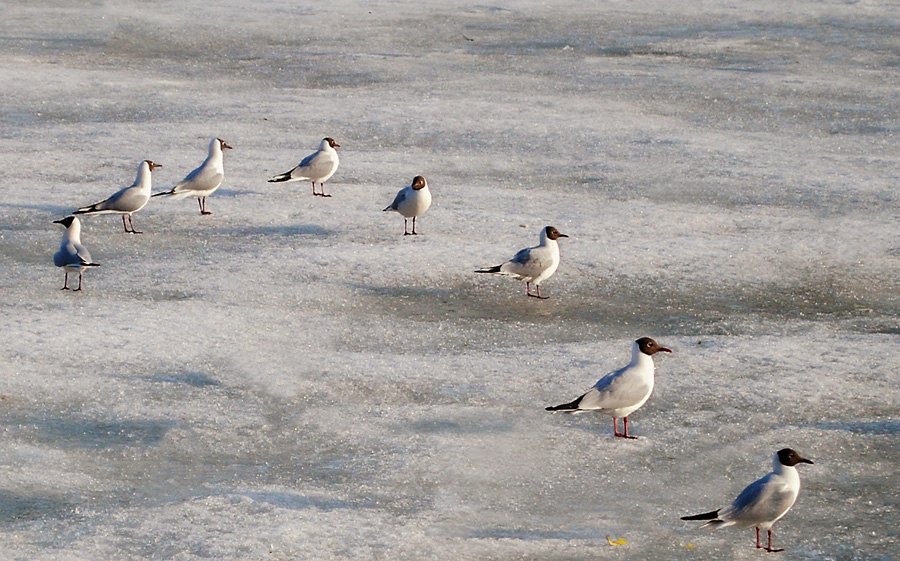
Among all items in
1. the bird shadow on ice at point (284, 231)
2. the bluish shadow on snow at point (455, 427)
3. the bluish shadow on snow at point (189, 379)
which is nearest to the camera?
the bluish shadow on snow at point (455, 427)

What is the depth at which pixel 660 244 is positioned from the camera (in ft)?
31.0

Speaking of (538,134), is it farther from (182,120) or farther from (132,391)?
(132,391)

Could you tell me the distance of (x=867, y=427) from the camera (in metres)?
6.38

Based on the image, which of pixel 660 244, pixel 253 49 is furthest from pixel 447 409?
pixel 253 49

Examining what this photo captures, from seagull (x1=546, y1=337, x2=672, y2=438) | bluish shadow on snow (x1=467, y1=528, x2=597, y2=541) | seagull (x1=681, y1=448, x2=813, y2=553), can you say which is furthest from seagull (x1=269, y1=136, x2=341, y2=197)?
seagull (x1=681, y1=448, x2=813, y2=553)

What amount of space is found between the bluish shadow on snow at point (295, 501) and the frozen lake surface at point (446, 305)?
0.05 ft

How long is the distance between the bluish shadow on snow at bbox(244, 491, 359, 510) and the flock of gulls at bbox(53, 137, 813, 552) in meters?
1.19

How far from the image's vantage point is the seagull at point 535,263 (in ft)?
27.2

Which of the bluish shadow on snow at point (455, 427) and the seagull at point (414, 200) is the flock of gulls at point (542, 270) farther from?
the bluish shadow on snow at point (455, 427)

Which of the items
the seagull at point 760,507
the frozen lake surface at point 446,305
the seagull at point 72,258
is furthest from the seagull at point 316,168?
the seagull at point 760,507

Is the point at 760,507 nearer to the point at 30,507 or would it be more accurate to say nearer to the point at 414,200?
the point at 30,507

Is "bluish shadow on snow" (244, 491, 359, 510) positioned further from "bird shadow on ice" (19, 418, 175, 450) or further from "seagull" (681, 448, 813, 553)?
"seagull" (681, 448, 813, 553)

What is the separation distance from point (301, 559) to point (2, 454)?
6.02ft

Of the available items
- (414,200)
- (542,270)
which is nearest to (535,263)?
(542,270)
